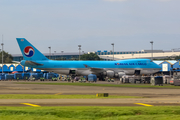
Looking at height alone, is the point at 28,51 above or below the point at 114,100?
above

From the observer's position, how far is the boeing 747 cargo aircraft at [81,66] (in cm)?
7362

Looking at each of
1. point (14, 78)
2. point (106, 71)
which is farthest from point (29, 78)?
point (106, 71)

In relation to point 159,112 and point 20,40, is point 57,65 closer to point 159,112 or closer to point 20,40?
point 20,40

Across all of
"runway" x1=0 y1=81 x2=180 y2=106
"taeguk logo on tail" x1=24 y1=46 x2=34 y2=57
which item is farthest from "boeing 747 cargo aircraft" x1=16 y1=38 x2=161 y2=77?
"runway" x1=0 y1=81 x2=180 y2=106

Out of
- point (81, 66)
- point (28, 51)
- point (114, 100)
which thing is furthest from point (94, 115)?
point (28, 51)

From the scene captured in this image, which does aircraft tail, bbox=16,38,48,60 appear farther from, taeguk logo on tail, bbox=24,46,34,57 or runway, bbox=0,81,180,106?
runway, bbox=0,81,180,106

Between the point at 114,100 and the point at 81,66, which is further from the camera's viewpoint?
the point at 81,66

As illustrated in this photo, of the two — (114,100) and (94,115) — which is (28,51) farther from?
(94,115)

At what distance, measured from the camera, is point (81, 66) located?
75.3 m

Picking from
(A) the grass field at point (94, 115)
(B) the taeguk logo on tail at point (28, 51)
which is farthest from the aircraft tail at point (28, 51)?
(A) the grass field at point (94, 115)

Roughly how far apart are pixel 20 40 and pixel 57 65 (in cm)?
1174

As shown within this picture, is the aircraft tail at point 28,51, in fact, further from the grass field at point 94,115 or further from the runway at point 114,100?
the grass field at point 94,115

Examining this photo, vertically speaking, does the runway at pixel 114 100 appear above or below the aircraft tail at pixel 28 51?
below

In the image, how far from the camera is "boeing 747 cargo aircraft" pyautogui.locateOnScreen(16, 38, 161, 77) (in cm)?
7362
